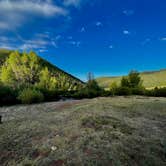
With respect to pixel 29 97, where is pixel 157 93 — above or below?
above

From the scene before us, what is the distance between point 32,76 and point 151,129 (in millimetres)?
26057

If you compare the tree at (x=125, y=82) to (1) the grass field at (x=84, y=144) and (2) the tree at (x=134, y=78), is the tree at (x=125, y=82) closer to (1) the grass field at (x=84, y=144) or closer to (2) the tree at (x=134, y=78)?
(2) the tree at (x=134, y=78)

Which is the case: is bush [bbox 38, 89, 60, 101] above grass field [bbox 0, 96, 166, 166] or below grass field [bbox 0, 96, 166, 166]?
above

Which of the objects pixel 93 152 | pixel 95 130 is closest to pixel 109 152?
pixel 93 152

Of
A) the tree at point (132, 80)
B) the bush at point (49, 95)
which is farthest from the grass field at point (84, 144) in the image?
the tree at point (132, 80)

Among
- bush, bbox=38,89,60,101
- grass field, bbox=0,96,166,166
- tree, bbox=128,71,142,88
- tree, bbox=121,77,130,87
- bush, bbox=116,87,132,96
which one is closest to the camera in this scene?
grass field, bbox=0,96,166,166

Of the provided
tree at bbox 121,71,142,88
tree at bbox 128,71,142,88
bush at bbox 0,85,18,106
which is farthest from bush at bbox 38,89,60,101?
tree at bbox 128,71,142,88

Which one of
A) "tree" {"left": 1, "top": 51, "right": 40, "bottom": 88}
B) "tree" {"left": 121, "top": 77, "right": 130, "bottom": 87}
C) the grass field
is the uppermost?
"tree" {"left": 1, "top": 51, "right": 40, "bottom": 88}

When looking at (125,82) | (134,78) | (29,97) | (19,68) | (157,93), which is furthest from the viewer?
(19,68)

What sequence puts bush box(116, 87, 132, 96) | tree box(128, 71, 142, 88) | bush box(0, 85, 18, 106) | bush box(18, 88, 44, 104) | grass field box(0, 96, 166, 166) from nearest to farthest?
grass field box(0, 96, 166, 166), bush box(18, 88, 44, 104), bush box(0, 85, 18, 106), bush box(116, 87, 132, 96), tree box(128, 71, 142, 88)

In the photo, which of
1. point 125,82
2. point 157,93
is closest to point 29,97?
point 157,93

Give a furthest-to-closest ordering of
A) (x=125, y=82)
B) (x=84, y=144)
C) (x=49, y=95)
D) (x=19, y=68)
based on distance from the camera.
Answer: (x=19, y=68) → (x=125, y=82) → (x=49, y=95) → (x=84, y=144)

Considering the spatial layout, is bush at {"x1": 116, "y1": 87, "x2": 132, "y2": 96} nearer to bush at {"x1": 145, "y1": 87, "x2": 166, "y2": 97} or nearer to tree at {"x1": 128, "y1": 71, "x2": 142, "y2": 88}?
bush at {"x1": 145, "y1": 87, "x2": 166, "y2": 97}

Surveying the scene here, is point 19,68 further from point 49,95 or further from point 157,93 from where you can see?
point 157,93
